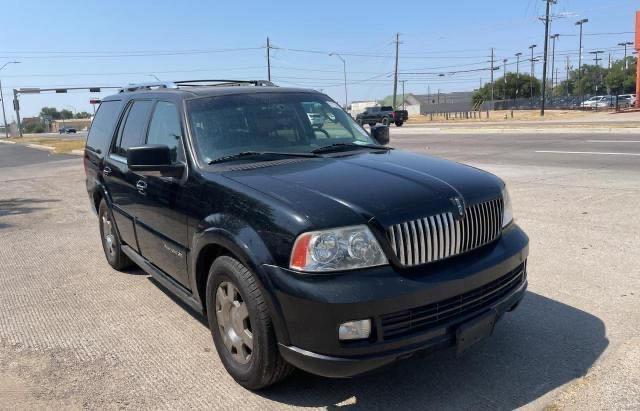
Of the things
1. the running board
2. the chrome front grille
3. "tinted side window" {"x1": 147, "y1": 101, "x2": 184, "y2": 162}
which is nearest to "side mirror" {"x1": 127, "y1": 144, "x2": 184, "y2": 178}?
"tinted side window" {"x1": 147, "y1": 101, "x2": 184, "y2": 162}

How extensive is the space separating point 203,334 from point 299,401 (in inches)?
49.0

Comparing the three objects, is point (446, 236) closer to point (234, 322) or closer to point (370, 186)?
point (370, 186)

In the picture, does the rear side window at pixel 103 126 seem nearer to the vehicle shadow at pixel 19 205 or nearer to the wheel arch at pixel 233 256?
the wheel arch at pixel 233 256

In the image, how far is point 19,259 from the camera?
6594 mm

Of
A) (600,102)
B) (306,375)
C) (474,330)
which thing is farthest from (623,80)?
(306,375)

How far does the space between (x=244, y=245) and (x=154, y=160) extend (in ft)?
3.94

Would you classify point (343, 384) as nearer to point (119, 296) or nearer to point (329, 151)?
point (329, 151)

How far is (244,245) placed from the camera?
303 cm

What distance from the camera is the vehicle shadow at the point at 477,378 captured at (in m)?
3.14

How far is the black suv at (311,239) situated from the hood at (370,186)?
0.04 ft

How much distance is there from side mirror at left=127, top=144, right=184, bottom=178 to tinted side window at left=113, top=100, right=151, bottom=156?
101cm

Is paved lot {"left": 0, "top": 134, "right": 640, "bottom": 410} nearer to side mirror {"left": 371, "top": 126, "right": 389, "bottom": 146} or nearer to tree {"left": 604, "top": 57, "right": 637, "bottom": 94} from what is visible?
side mirror {"left": 371, "top": 126, "right": 389, "bottom": 146}

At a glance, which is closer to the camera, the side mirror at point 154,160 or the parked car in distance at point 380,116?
the side mirror at point 154,160

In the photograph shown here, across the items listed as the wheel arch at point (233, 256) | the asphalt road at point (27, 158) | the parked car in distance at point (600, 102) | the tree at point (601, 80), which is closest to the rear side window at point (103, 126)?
the wheel arch at point (233, 256)
